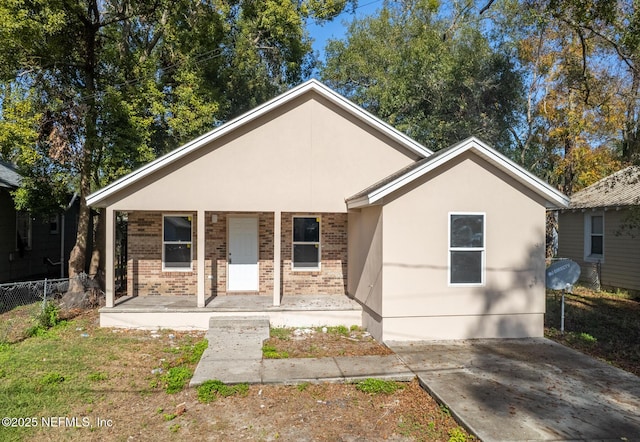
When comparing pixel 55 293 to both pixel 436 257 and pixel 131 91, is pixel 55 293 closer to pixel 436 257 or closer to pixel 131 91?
pixel 131 91

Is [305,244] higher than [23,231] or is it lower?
lower

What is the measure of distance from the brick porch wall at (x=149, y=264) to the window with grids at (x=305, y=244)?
9.04 ft

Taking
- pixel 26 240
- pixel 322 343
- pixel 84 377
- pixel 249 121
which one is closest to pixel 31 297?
pixel 26 240

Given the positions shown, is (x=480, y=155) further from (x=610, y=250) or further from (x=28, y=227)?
(x=28, y=227)

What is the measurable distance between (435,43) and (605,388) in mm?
16398

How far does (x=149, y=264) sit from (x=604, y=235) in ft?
51.4

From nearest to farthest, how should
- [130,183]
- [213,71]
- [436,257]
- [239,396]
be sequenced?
[239,396]
[436,257]
[130,183]
[213,71]

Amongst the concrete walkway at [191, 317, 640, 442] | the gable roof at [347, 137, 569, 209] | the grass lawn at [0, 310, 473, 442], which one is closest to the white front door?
the concrete walkway at [191, 317, 640, 442]

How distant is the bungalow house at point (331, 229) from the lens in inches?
332

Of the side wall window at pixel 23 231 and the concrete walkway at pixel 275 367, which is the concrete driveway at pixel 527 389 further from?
the side wall window at pixel 23 231

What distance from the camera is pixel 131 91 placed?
12.9 m

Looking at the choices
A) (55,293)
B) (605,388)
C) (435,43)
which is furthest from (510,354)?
(435,43)

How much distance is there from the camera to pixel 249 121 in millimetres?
10055

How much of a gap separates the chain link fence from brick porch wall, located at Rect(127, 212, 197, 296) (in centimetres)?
165
